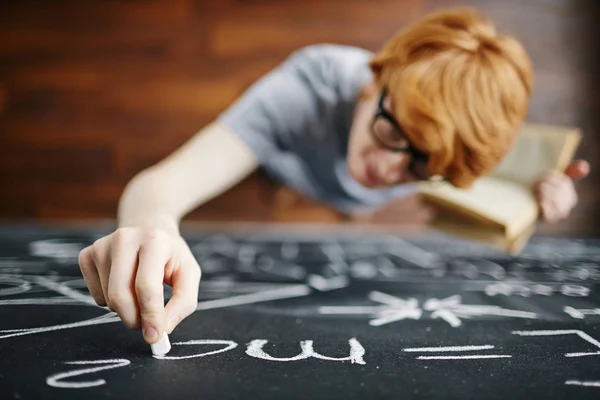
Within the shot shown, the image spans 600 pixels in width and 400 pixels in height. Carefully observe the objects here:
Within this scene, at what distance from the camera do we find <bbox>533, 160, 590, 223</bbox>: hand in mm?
705

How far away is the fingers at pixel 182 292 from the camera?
372 millimetres

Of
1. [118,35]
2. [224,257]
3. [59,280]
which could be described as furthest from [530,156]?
[118,35]

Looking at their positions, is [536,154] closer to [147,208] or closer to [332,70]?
[332,70]

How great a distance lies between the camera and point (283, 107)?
833 millimetres

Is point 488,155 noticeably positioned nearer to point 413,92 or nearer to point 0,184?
point 413,92

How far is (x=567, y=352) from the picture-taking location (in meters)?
0.43

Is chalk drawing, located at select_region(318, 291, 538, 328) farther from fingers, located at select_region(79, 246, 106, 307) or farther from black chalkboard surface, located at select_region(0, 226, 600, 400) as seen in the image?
fingers, located at select_region(79, 246, 106, 307)

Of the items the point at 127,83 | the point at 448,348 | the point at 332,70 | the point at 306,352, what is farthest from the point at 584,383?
the point at 127,83

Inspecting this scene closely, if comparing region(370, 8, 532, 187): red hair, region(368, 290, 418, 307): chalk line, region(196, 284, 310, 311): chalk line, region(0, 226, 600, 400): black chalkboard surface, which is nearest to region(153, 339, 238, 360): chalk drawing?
region(0, 226, 600, 400): black chalkboard surface

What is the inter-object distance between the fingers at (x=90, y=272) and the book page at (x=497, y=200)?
490 millimetres

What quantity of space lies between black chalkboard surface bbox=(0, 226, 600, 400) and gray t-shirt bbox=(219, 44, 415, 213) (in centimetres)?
21

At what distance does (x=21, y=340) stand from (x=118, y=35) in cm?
129

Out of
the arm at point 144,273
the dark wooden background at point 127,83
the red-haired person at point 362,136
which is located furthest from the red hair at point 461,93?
the dark wooden background at point 127,83

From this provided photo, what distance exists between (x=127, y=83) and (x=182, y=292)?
1.28 metres
